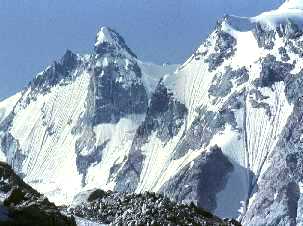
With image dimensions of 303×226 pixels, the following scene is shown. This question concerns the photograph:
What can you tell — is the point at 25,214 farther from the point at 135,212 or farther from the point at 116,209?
the point at 116,209

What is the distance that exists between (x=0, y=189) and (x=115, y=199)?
43.8 metres

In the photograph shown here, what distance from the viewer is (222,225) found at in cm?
14325

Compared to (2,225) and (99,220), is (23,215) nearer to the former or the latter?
(2,225)

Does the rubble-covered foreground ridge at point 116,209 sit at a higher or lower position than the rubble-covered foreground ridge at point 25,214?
higher

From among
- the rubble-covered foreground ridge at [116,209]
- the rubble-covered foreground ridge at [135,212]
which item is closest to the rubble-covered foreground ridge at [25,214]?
the rubble-covered foreground ridge at [116,209]

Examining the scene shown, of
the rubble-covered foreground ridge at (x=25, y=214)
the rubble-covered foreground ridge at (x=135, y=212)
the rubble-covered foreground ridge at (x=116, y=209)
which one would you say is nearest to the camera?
the rubble-covered foreground ridge at (x=25, y=214)

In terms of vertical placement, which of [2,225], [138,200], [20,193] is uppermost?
[138,200]

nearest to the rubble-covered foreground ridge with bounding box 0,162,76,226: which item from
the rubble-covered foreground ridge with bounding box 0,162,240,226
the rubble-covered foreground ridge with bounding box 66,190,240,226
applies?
the rubble-covered foreground ridge with bounding box 0,162,240,226

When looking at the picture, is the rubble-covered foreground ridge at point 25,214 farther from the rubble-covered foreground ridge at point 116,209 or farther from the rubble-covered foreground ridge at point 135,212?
the rubble-covered foreground ridge at point 135,212

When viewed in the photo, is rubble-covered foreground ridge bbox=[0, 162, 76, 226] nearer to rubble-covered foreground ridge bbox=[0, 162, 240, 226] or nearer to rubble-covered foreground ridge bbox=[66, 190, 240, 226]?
rubble-covered foreground ridge bbox=[0, 162, 240, 226]

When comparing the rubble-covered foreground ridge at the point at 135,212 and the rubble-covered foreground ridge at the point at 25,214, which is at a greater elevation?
the rubble-covered foreground ridge at the point at 135,212

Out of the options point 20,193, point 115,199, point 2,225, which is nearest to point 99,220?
point 115,199

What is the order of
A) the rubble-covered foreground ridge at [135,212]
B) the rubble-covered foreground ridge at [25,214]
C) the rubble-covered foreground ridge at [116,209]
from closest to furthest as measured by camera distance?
1. the rubble-covered foreground ridge at [25,214]
2. the rubble-covered foreground ridge at [116,209]
3. the rubble-covered foreground ridge at [135,212]

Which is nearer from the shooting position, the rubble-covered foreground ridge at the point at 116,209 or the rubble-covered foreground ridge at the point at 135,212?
the rubble-covered foreground ridge at the point at 116,209
